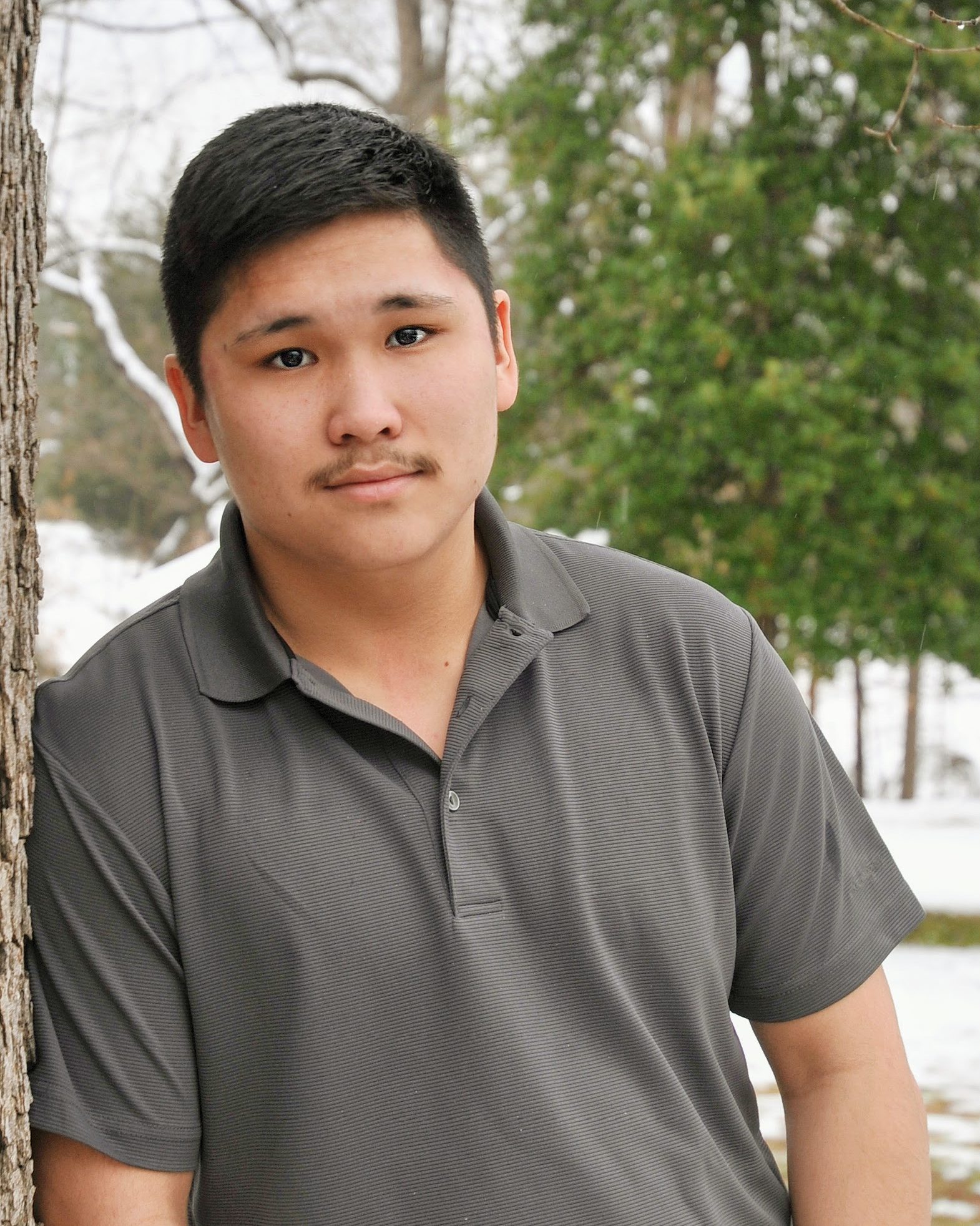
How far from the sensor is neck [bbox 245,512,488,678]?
130 centimetres

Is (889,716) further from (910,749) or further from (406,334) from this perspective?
(406,334)

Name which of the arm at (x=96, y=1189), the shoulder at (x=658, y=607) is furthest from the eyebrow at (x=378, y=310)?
the arm at (x=96, y=1189)

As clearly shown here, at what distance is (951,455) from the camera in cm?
519

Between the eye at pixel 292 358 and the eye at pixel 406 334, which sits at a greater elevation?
the eye at pixel 406 334

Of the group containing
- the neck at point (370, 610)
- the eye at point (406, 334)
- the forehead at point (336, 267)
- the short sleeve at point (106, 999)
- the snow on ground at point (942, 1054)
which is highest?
the forehead at point (336, 267)

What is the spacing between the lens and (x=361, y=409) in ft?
3.88

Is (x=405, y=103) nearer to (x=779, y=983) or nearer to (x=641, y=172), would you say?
(x=641, y=172)

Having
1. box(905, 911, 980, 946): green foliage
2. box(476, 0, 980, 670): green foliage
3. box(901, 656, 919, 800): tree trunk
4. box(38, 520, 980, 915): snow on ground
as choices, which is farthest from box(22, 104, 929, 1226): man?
box(901, 656, 919, 800): tree trunk

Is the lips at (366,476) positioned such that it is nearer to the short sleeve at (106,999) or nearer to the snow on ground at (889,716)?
the short sleeve at (106,999)

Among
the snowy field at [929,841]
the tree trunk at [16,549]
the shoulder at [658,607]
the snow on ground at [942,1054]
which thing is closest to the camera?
the tree trunk at [16,549]

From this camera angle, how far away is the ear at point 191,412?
132cm

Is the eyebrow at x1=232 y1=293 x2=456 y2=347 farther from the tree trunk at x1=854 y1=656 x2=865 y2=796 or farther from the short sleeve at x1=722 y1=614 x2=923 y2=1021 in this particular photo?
the tree trunk at x1=854 y1=656 x2=865 y2=796

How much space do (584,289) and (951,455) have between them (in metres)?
1.59

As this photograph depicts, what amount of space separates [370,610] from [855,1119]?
68cm
